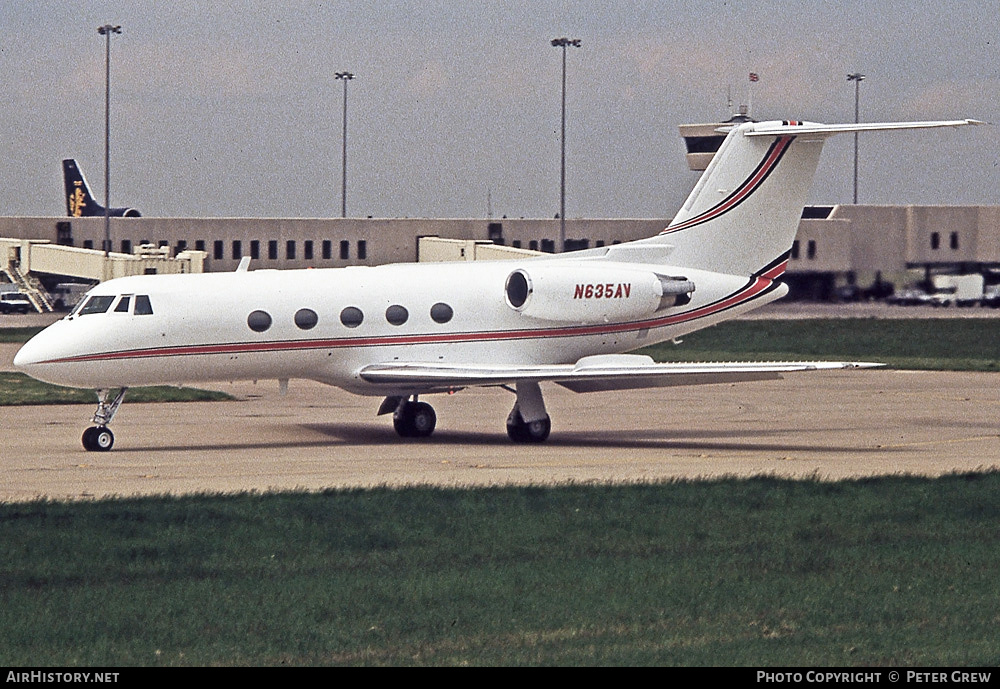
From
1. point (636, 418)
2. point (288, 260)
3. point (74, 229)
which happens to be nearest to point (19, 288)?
point (74, 229)

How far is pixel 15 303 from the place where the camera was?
86812 millimetres

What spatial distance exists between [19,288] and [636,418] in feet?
207

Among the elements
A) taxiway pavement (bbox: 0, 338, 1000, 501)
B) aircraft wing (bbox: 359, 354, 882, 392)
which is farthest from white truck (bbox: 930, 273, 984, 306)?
aircraft wing (bbox: 359, 354, 882, 392)

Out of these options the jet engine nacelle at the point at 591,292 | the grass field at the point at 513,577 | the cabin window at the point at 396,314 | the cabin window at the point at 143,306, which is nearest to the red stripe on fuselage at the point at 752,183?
the jet engine nacelle at the point at 591,292

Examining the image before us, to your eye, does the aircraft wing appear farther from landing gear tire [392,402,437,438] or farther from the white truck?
the white truck

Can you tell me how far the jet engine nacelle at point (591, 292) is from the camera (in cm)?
2986

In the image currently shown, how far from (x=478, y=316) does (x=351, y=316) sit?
8.16ft

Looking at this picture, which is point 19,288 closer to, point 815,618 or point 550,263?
point 550,263

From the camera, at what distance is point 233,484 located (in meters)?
22.5

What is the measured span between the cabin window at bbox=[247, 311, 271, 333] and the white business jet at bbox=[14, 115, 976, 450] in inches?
1.3

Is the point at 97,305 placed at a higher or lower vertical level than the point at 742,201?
lower

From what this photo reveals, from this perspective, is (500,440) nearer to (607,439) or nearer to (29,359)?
(607,439)

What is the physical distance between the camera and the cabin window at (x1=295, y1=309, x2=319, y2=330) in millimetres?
28156

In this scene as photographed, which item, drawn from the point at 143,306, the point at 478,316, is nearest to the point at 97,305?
the point at 143,306
